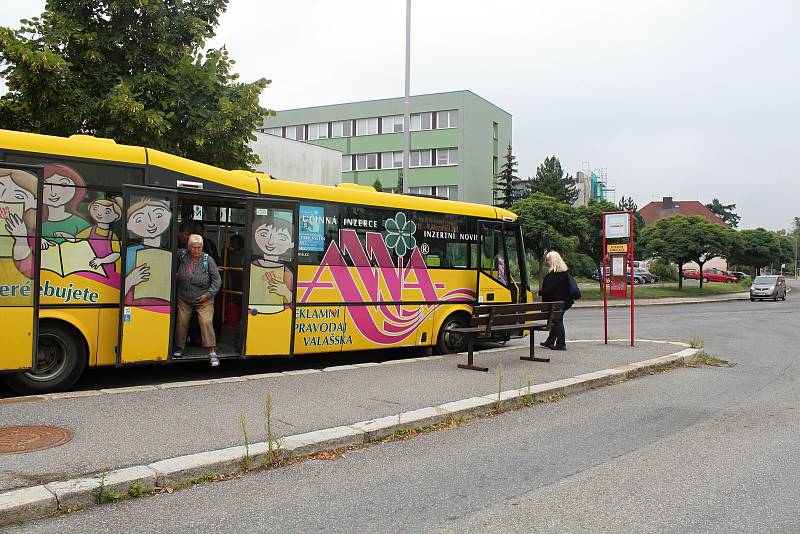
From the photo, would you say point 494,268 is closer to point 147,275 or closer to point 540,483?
point 147,275

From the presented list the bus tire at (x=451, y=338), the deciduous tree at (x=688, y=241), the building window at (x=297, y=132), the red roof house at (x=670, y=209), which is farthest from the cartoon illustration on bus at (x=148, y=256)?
the red roof house at (x=670, y=209)

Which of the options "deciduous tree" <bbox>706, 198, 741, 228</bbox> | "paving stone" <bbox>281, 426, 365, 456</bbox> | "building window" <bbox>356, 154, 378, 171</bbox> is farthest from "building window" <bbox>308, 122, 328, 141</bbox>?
"deciduous tree" <bbox>706, 198, 741, 228</bbox>

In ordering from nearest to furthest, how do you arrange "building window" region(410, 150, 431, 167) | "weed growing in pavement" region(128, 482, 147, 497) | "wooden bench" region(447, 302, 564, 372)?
"weed growing in pavement" region(128, 482, 147, 497)
"wooden bench" region(447, 302, 564, 372)
"building window" region(410, 150, 431, 167)

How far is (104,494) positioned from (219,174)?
199 inches

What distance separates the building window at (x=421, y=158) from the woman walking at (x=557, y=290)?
40070mm

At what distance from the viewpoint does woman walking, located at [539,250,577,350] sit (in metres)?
11.9

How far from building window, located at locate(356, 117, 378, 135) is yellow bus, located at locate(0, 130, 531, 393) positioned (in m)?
43.0

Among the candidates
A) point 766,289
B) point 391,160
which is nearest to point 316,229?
point 766,289

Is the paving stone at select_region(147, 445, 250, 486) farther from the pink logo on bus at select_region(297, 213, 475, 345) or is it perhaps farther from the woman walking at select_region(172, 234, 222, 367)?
the pink logo on bus at select_region(297, 213, 475, 345)

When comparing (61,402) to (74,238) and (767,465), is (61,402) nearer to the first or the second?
(74,238)

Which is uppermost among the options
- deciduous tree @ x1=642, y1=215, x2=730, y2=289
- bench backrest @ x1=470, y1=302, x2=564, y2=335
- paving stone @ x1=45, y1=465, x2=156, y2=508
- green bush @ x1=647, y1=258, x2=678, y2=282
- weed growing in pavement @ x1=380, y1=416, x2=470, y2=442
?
deciduous tree @ x1=642, y1=215, x2=730, y2=289

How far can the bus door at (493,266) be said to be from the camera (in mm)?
11758

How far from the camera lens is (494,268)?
11992 millimetres

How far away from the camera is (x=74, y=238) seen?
7434 mm
